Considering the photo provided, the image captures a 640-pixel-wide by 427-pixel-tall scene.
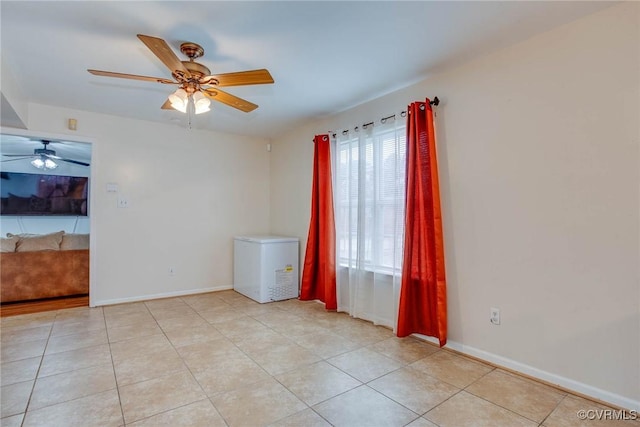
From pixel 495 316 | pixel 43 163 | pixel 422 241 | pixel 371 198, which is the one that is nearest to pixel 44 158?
pixel 43 163

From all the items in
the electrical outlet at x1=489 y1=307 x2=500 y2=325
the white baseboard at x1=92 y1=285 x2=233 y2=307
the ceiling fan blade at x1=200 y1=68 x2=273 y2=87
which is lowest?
the white baseboard at x1=92 y1=285 x2=233 y2=307

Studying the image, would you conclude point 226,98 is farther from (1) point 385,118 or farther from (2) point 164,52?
(1) point 385,118

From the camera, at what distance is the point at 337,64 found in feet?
8.50

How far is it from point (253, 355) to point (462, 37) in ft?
9.17

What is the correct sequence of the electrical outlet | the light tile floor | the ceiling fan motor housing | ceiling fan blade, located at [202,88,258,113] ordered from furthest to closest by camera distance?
the ceiling fan motor housing < ceiling fan blade, located at [202,88,258,113] < the electrical outlet < the light tile floor

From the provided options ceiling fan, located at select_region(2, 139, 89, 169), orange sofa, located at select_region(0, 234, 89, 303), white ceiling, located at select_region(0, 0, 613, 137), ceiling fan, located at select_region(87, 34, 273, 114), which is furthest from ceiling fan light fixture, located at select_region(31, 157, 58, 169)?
ceiling fan, located at select_region(87, 34, 273, 114)

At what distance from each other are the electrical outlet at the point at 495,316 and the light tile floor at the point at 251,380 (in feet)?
1.07

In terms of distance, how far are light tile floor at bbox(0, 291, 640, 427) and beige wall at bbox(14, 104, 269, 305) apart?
992 mm

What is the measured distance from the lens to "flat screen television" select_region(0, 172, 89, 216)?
19.9 ft

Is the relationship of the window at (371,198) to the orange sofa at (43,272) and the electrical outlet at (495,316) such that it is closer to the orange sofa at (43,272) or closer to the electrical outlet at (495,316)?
the electrical outlet at (495,316)

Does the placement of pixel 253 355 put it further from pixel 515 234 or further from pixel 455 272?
pixel 515 234

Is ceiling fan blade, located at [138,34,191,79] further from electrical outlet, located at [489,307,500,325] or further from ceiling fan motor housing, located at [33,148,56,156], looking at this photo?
ceiling fan motor housing, located at [33,148,56,156]

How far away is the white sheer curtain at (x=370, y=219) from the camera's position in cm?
300

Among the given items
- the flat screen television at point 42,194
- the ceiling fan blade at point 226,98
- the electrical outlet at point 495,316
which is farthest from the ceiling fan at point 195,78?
the flat screen television at point 42,194
